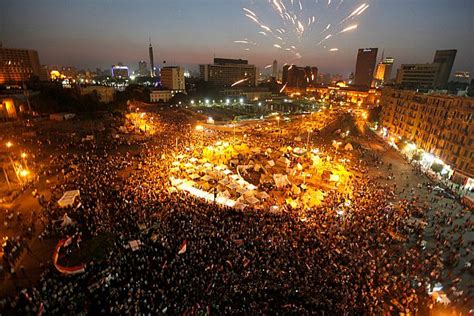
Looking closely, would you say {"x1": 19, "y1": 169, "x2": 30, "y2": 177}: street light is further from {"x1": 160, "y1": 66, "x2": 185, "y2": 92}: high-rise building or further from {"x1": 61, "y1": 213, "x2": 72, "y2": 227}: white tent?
{"x1": 160, "y1": 66, "x2": 185, "y2": 92}: high-rise building

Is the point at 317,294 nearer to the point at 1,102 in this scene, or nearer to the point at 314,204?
the point at 314,204

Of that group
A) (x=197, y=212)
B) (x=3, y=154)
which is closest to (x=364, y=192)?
(x=197, y=212)

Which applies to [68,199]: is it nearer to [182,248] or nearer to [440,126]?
[182,248]

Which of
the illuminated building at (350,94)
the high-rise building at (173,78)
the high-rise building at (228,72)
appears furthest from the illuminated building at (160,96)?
the illuminated building at (350,94)

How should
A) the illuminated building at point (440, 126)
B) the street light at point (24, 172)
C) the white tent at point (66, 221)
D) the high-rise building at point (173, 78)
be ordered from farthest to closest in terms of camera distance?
the high-rise building at point (173, 78) → the illuminated building at point (440, 126) → the street light at point (24, 172) → the white tent at point (66, 221)

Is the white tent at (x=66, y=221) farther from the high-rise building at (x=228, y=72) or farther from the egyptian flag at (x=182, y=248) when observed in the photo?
the high-rise building at (x=228, y=72)

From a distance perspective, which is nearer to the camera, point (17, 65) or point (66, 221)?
point (66, 221)

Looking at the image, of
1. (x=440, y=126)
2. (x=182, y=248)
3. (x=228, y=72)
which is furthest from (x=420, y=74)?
(x=182, y=248)
